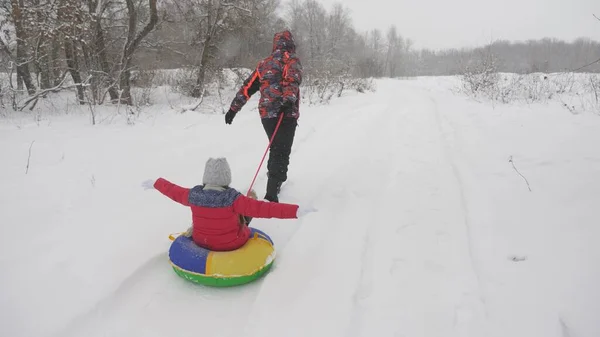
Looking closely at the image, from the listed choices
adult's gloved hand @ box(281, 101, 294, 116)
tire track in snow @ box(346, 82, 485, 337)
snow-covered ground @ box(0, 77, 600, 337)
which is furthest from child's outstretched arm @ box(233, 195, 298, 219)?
adult's gloved hand @ box(281, 101, 294, 116)

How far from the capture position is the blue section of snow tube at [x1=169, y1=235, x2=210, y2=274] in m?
2.54

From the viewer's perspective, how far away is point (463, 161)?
207 inches

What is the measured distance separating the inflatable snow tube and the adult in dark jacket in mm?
1371

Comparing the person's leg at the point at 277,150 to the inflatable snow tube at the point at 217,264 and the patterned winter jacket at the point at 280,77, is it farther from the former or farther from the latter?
the inflatable snow tube at the point at 217,264

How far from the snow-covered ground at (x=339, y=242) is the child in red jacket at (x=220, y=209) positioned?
0.39m

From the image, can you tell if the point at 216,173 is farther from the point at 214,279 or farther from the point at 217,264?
the point at 214,279

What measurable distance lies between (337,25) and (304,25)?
17.6ft

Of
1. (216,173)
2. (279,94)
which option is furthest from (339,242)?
(279,94)

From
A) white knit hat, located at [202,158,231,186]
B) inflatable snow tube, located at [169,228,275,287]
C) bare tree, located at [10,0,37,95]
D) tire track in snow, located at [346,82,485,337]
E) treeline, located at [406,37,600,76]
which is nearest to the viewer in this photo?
tire track in snow, located at [346,82,485,337]

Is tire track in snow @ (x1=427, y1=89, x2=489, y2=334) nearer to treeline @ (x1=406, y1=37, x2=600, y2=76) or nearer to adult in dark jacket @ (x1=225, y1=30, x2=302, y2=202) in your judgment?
adult in dark jacket @ (x1=225, y1=30, x2=302, y2=202)

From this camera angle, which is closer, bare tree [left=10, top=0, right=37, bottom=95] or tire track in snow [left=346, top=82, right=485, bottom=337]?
tire track in snow [left=346, top=82, right=485, bottom=337]

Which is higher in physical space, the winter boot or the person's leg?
the person's leg

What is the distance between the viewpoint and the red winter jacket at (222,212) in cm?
262

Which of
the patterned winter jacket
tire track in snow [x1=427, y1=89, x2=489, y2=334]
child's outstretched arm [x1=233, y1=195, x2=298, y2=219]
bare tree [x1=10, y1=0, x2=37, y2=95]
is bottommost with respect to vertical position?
tire track in snow [x1=427, y1=89, x2=489, y2=334]
